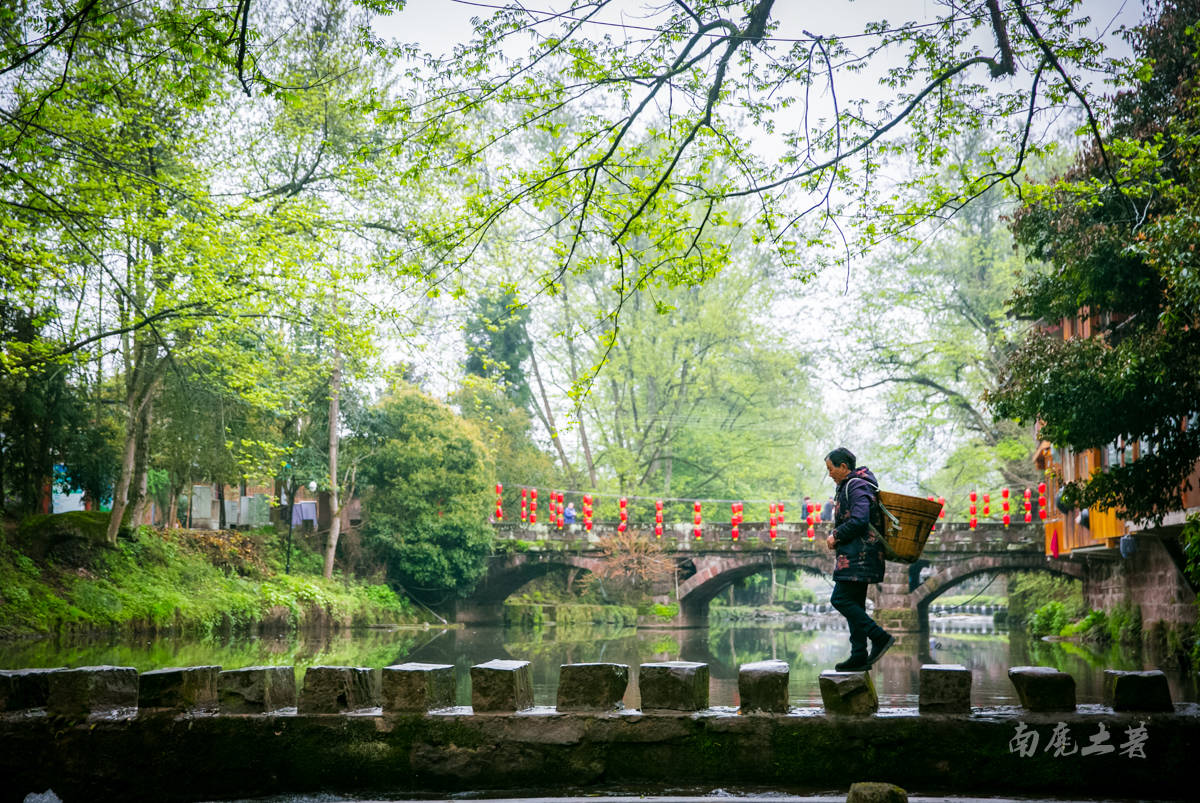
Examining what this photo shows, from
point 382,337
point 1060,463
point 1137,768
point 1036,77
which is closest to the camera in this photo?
point 1137,768

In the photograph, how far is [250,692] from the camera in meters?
4.64

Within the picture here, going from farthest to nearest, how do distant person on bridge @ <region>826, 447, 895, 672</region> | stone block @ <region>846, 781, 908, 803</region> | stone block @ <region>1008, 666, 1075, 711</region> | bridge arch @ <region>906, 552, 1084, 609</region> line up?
bridge arch @ <region>906, 552, 1084, 609</region>, distant person on bridge @ <region>826, 447, 895, 672</region>, stone block @ <region>1008, 666, 1075, 711</region>, stone block @ <region>846, 781, 908, 803</region>

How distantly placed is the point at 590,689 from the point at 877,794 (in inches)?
68.3

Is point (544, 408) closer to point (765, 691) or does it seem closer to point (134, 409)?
point (134, 409)

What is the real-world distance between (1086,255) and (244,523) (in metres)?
30.5

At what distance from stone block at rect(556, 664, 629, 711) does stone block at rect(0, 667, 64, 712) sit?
7.47ft

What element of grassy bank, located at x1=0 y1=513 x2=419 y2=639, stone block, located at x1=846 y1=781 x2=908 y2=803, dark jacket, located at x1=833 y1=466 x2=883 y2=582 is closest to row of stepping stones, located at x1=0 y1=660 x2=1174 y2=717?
dark jacket, located at x1=833 y1=466 x2=883 y2=582

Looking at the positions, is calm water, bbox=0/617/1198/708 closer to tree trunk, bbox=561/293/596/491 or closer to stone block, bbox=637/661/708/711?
stone block, bbox=637/661/708/711

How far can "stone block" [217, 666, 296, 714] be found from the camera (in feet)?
15.2

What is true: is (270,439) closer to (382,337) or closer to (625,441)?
(382,337)

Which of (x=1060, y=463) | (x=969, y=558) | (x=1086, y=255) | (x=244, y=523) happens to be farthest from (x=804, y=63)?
(x=244, y=523)

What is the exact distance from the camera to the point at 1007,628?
3203 centimetres

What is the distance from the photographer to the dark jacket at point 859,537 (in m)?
5.47

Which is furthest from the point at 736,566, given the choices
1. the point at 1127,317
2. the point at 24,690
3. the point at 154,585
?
the point at 24,690
